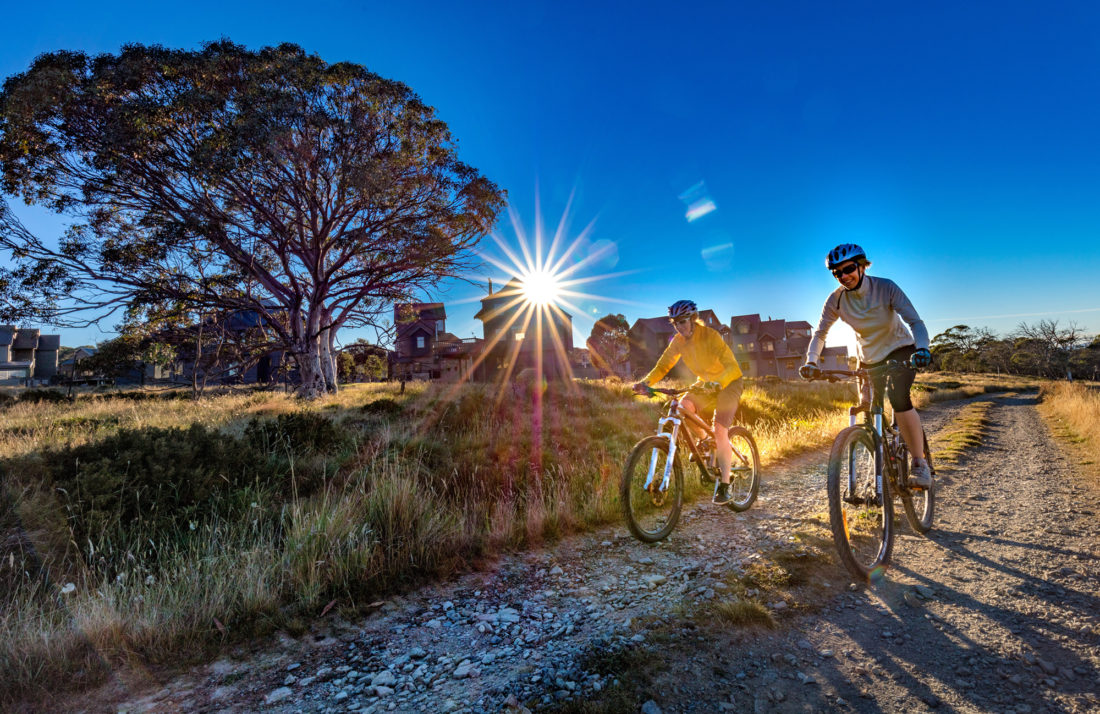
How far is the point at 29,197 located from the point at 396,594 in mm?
24011

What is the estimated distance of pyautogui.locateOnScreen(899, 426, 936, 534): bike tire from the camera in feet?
13.8

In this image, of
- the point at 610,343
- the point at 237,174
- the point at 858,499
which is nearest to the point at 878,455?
the point at 858,499

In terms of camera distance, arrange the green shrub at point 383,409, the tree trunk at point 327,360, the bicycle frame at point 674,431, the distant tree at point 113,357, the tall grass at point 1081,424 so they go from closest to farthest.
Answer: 1. the bicycle frame at point 674,431
2. the tall grass at point 1081,424
3. the green shrub at point 383,409
4. the tree trunk at point 327,360
5. the distant tree at point 113,357

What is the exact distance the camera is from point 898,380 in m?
3.90

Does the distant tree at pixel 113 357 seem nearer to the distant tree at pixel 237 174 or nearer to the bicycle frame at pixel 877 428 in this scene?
the distant tree at pixel 237 174

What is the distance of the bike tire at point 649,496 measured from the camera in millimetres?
4492

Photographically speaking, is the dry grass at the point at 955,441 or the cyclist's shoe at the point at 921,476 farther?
the dry grass at the point at 955,441

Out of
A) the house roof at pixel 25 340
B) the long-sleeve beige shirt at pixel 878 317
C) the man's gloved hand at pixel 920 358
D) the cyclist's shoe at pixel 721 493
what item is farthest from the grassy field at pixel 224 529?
the house roof at pixel 25 340

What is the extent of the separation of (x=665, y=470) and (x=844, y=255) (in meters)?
2.56

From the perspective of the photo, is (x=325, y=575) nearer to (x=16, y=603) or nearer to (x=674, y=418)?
(x=16, y=603)

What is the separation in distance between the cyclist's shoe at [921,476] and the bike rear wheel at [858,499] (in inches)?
14.3

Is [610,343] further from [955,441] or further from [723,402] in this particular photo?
[723,402]

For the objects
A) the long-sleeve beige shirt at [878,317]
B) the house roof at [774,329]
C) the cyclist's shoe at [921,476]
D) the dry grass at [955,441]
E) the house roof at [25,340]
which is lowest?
the dry grass at [955,441]

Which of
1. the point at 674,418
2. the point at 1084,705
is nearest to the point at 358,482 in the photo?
the point at 674,418
